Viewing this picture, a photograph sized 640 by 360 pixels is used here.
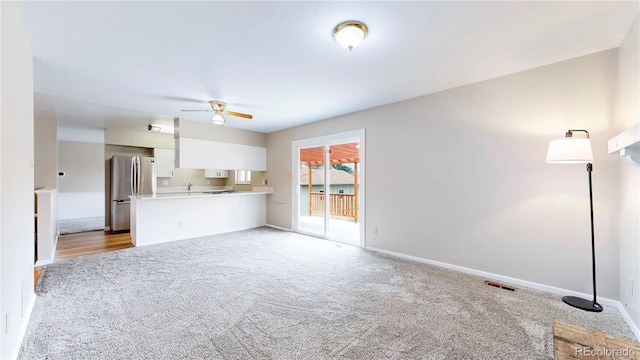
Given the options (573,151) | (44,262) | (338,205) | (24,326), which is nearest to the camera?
(24,326)

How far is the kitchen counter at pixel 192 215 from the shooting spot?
4652mm

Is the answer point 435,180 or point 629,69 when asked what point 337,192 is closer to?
point 435,180

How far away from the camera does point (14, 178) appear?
1.80 m

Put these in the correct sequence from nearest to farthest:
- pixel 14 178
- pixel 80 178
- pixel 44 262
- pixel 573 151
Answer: pixel 14 178 → pixel 573 151 → pixel 44 262 → pixel 80 178

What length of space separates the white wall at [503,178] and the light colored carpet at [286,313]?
1.24 feet

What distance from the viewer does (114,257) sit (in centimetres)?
390

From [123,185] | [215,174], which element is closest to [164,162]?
[123,185]

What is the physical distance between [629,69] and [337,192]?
538 centimetres

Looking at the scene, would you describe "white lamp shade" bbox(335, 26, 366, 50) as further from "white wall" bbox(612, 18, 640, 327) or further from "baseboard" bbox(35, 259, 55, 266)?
"baseboard" bbox(35, 259, 55, 266)

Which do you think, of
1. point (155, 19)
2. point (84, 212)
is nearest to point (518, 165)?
point (155, 19)

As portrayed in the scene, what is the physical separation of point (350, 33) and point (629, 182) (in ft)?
8.79

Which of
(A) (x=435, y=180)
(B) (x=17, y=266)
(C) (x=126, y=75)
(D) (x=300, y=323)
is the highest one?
(C) (x=126, y=75)

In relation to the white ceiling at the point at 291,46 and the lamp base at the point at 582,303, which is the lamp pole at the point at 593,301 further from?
the white ceiling at the point at 291,46

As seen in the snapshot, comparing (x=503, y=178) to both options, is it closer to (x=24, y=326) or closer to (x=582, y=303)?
(x=582, y=303)
